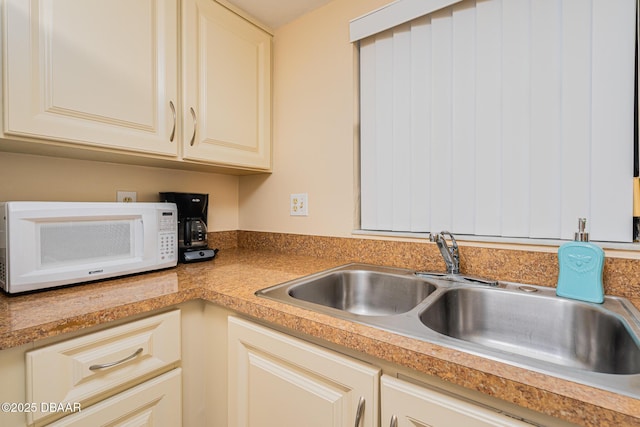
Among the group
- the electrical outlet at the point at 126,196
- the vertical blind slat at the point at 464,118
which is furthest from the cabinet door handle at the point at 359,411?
the electrical outlet at the point at 126,196

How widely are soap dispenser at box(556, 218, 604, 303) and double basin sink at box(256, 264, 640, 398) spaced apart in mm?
27

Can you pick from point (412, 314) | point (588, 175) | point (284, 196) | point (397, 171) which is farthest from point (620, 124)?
point (284, 196)

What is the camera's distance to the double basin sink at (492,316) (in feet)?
2.01

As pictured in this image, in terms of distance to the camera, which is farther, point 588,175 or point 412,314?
point 588,175

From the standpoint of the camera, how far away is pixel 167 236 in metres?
1.16

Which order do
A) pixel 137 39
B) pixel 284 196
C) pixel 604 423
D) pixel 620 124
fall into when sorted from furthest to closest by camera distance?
pixel 284 196, pixel 137 39, pixel 620 124, pixel 604 423

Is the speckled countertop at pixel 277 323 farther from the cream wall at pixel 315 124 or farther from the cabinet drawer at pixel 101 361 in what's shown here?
the cream wall at pixel 315 124

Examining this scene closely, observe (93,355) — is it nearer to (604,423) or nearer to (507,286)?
(604,423)

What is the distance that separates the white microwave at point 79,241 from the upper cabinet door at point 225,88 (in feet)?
1.10

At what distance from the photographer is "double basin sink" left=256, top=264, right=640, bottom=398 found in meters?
0.61

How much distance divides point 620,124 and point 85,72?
162cm

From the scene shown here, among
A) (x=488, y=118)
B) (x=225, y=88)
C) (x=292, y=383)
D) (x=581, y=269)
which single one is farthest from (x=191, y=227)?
(x=581, y=269)

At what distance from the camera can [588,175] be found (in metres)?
0.88

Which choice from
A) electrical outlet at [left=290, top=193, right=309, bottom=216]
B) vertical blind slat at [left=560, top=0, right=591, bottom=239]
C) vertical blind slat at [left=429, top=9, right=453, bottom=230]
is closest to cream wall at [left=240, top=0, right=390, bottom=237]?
electrical outlet at [left=290, top=193, right=309, bottom=216]
